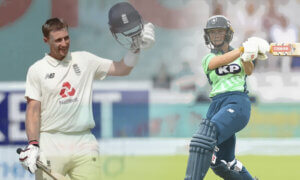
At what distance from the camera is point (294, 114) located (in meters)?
7.14

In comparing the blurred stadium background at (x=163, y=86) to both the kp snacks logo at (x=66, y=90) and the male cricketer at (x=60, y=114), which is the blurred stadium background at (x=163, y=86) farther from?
the kp snacks logo at (x=66, y=90)

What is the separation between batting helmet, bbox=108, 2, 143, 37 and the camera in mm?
6484

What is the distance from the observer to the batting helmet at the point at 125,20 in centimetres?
648

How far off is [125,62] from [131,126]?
1.20 m

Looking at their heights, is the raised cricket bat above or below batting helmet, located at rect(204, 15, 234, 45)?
below

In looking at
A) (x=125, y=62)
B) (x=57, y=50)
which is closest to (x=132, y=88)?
(x=125, y=62)

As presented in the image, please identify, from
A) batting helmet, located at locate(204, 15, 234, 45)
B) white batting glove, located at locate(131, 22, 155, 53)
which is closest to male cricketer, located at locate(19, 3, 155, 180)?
white batting glove, located at locate(131, 22, 155, 53)

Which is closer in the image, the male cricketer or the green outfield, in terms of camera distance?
the male cricketer

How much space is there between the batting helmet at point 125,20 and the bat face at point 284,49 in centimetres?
119

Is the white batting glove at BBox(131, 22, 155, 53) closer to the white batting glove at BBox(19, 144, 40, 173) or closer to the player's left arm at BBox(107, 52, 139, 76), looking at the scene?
the player's left arm at BBox(107, 52, 139, 76)

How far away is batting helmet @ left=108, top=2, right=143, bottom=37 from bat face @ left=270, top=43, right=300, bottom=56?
119 centimetres

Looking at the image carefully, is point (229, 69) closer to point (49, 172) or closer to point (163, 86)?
point (163, 86)

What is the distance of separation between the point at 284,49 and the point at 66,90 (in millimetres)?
1640

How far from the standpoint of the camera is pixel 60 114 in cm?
565
